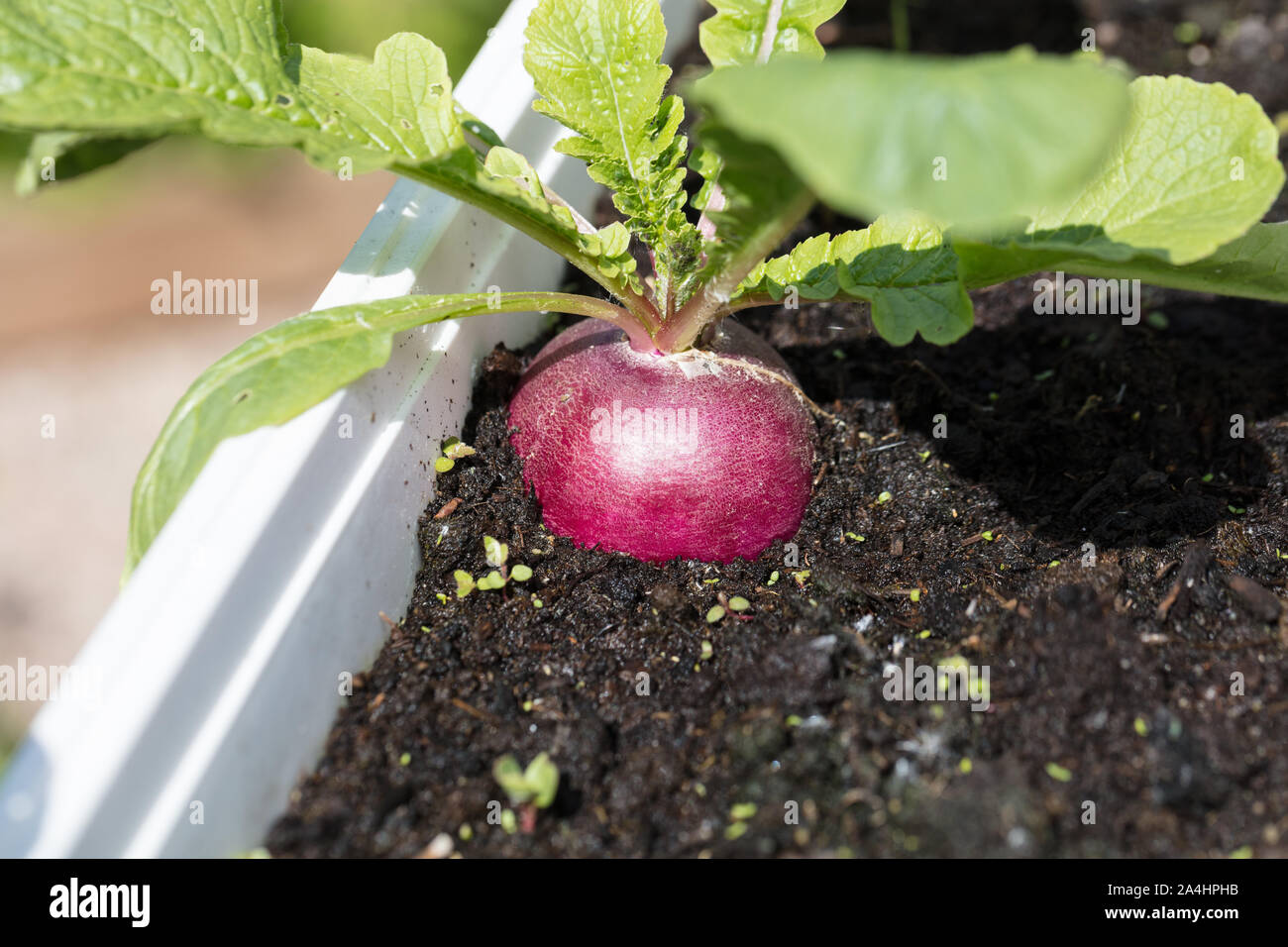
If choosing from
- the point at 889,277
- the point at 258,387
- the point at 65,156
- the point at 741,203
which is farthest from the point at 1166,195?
the point at 65,156

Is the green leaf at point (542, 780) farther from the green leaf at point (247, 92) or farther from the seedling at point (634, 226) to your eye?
the green leaf at point (247, 92)

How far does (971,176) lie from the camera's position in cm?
75

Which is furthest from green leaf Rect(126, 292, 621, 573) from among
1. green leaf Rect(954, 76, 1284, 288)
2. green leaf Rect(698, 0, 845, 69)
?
green leaf Rect(954, 76, 1284, 288)

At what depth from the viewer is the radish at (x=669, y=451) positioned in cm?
136

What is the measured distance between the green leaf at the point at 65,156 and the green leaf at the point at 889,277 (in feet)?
2.56

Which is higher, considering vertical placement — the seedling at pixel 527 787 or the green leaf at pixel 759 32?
the green leaf at pixel 759 32

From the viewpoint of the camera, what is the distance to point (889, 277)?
128cm

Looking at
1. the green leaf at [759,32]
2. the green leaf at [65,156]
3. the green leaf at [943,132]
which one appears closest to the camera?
the green leaf at [943,132]

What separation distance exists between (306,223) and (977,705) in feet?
8.22

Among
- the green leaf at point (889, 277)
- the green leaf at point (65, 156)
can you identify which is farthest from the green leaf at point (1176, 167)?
the green leaf at point (65, 156)

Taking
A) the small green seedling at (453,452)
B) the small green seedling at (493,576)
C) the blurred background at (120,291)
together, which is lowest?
the blurred background at (120,291)

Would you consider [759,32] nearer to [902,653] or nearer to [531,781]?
[902,653]

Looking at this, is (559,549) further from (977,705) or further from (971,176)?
(971,176)

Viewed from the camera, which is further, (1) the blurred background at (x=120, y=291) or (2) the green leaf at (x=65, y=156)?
(1) the blurred background at (x=120, y=291)
